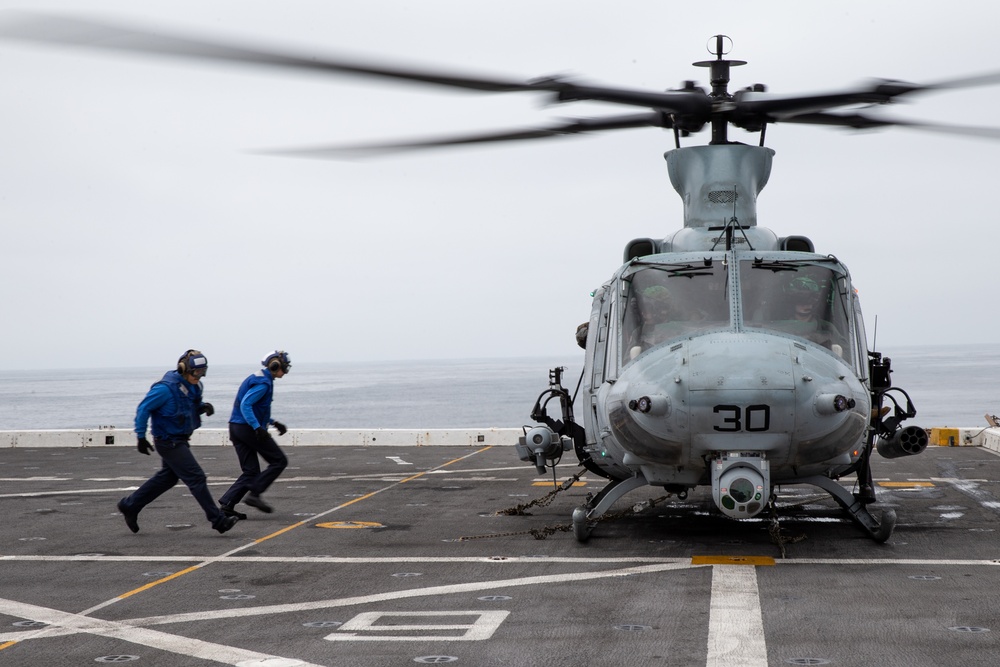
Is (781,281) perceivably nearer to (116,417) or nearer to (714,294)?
(714,294)

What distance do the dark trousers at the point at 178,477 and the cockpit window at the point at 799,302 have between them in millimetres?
5575

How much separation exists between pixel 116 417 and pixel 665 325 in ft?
298

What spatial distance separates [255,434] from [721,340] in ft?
18.0

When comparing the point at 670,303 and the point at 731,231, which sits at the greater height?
the point at 731,231

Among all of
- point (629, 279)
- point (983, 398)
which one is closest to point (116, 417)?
point (983, 398)

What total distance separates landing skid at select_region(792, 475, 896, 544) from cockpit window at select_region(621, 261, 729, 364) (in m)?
1.66

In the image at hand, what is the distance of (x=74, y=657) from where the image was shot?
Result: 6172 millimetres

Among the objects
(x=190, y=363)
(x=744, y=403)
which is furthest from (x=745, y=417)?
(x=190, y=363)

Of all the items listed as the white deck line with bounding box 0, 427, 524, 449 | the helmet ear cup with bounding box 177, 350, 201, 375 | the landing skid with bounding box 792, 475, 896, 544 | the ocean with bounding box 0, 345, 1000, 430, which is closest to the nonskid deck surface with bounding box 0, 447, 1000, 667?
the landing skid with bounding box 792, 475, 896, 544

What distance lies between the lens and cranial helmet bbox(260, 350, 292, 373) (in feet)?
39.3

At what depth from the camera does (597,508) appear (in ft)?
33.7

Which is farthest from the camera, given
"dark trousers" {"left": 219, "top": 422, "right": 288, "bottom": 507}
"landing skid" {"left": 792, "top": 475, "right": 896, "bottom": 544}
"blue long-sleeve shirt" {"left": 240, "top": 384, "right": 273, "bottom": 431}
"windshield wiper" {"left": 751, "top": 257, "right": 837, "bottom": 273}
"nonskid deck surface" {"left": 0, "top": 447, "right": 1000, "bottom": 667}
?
"dark trousers" {"left": 219, "top": 422, "right": 288, "bottom": 507}

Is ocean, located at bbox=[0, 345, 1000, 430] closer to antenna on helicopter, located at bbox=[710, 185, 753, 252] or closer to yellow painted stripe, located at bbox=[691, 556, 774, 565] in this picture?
antenna on helicopter, located at bbox=[710, 185, 753, 252]

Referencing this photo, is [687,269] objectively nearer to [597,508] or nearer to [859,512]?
[597,508]
